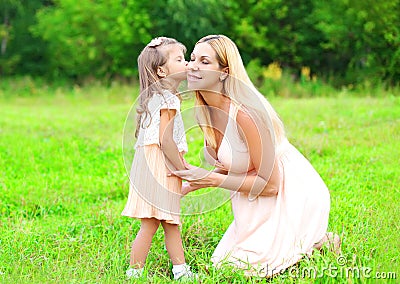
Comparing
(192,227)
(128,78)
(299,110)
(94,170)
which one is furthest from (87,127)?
(128,78)

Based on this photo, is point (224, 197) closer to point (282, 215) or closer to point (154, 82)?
point (282, 215)

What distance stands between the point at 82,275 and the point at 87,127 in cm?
490

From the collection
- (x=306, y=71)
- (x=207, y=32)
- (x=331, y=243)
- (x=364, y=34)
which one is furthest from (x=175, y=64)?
(x=306, y=71)

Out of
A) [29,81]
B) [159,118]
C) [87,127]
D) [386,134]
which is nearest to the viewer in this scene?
[159,118]

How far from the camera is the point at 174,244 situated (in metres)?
Answer: 3.37

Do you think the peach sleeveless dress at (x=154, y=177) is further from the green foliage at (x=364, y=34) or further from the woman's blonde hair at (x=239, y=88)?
the green foliage at (x=364, y=34)

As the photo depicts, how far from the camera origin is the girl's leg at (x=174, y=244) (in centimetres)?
335

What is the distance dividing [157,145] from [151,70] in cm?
40

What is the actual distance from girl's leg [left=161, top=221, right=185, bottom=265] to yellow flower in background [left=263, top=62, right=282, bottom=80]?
34.1 ft

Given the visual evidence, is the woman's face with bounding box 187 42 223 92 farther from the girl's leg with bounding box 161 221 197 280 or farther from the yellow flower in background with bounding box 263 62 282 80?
the yellow flower in background with bounding box 263 62 282 80

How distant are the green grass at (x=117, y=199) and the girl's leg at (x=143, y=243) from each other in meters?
0.10

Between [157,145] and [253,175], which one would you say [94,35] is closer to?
[157,145]

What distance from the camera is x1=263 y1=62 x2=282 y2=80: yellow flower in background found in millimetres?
13764

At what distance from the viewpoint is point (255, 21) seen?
567 inches
